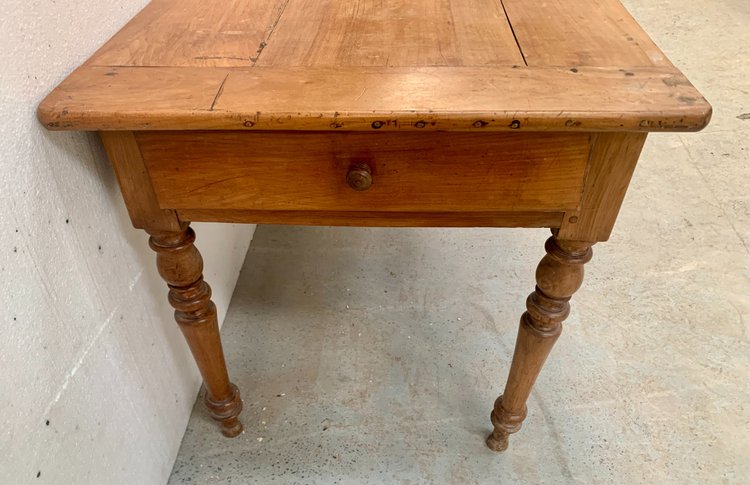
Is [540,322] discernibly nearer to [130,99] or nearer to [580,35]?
[580,35]

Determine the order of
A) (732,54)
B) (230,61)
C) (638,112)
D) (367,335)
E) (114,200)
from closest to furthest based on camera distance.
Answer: (638,112), (230,61), (114,200), (367,335), (732,54)

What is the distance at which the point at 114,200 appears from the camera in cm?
77

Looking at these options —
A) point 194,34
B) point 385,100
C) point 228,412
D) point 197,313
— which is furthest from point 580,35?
point 228,412

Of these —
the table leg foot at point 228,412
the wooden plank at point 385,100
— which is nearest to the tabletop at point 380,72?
the wooden plank at point 385,100

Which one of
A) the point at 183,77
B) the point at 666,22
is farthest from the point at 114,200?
the point at 666,22

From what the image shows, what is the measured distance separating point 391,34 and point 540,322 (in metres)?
0.46

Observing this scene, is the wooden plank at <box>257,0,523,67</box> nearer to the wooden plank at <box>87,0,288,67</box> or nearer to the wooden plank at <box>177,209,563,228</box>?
the wooden plank at <box>87,0,288,67</box>

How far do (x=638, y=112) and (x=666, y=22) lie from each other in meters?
2.42

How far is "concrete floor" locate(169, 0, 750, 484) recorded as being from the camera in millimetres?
1016

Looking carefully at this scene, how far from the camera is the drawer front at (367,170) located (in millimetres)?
613

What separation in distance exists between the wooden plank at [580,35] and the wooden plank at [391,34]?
0.02 metres

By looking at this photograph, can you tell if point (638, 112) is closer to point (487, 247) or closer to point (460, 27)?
point (460, 27)

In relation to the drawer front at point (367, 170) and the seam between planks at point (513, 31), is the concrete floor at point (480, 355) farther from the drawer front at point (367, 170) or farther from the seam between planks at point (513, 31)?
the seam between planks at point (513, 31)

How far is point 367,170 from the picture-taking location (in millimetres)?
626
